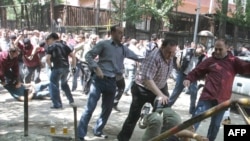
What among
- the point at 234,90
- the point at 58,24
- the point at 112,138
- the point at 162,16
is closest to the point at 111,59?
the point at 112,138

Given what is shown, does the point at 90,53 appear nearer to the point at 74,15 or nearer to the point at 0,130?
the point at 0,130

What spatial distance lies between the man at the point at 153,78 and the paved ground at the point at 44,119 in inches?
45.5

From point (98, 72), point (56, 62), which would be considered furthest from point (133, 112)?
point (56, 62)

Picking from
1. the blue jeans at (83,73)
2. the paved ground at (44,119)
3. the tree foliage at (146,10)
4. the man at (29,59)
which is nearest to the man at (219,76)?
the paved ground at (44,119)

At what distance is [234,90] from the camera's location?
8734 millimetres

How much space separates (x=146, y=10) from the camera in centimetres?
2130

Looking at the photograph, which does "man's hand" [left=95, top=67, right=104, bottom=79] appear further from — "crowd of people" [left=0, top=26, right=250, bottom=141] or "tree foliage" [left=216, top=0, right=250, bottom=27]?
"tree foliage" [left=216, top=0, right=250, bottom=27]

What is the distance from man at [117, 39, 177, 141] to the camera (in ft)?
15.8

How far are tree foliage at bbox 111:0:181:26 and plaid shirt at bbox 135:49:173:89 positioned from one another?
16445mm

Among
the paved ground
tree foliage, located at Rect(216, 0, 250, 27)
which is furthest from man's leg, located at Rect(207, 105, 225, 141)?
tree foliage, located at Rect(216, 0, 250, 27)

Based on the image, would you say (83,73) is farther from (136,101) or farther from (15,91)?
(136,101)

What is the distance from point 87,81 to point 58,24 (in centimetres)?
1761

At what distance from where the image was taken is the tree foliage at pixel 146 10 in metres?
21.3

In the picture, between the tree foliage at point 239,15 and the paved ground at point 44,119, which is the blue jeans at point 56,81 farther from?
the tree foliage at point 239,15
